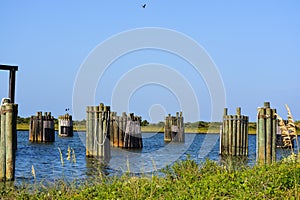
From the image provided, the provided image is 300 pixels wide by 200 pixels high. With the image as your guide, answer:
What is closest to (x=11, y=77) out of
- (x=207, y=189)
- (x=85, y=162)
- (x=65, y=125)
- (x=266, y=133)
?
(x=85, y=162)

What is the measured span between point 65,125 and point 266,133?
4563 cm

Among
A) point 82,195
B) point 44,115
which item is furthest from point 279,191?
point 44,115

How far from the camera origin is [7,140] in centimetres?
1523

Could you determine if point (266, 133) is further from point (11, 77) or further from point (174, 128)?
point (174, 128)

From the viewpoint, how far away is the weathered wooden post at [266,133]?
1717cm

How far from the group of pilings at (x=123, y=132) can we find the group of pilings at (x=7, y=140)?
2261cm

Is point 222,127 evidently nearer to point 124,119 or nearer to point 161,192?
point 124,119

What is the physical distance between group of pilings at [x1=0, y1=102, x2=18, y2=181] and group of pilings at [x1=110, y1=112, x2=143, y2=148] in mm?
22608

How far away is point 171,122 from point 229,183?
44.7 metres

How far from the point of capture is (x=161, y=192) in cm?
938

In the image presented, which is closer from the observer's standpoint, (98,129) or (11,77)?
(11,77)

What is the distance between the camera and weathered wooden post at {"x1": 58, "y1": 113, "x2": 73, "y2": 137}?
196 ft

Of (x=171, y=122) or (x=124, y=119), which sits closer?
(x=124, y=119)

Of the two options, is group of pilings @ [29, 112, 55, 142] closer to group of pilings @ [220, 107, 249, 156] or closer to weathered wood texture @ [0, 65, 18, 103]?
group of pilings @ [220, 107, 249, 156]
